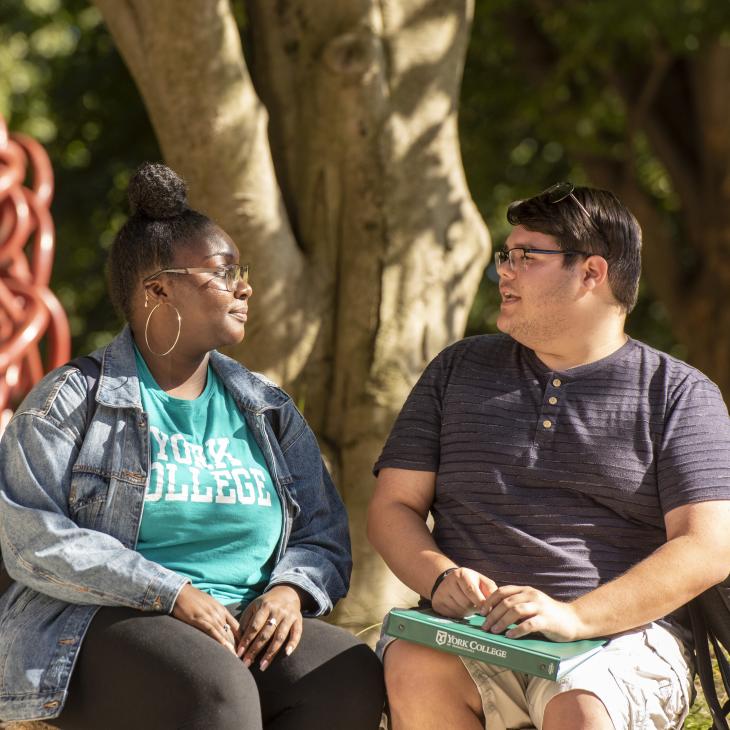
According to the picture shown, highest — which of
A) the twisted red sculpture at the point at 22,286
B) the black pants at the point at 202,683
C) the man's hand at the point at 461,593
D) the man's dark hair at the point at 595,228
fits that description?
the man's dark hair at the point at 595,228

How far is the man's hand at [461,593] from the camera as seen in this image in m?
3.08

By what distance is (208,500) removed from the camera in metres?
3.21

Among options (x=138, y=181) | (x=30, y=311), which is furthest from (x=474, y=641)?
(x=30, y=311)

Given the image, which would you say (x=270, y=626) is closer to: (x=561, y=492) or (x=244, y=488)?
(x=244, y=488)

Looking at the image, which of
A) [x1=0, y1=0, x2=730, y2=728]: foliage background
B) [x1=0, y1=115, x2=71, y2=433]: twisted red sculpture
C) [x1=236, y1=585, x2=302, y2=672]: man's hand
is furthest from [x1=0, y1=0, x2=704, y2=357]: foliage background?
[x1=236, y1=585, x2=302, y2=672]: man's hand

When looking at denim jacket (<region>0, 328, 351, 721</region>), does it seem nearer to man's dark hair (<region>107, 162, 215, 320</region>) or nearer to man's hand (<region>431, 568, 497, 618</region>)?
man's dark hair (<region>107, 162, 215, 320</region>)

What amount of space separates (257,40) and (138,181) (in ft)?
7.64

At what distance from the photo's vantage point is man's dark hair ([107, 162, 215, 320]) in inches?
134

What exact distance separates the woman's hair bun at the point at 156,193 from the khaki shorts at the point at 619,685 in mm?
1445

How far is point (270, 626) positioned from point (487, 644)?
22.4 inches

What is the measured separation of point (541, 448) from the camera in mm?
3324

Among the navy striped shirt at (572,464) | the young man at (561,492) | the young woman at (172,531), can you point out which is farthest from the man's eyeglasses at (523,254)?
the young woman at (172,531)

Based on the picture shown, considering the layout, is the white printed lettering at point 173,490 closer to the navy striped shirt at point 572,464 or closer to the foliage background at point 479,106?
the navy striped shirt at point 572,464

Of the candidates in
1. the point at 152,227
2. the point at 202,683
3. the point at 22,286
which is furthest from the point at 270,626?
the point at 22,286
